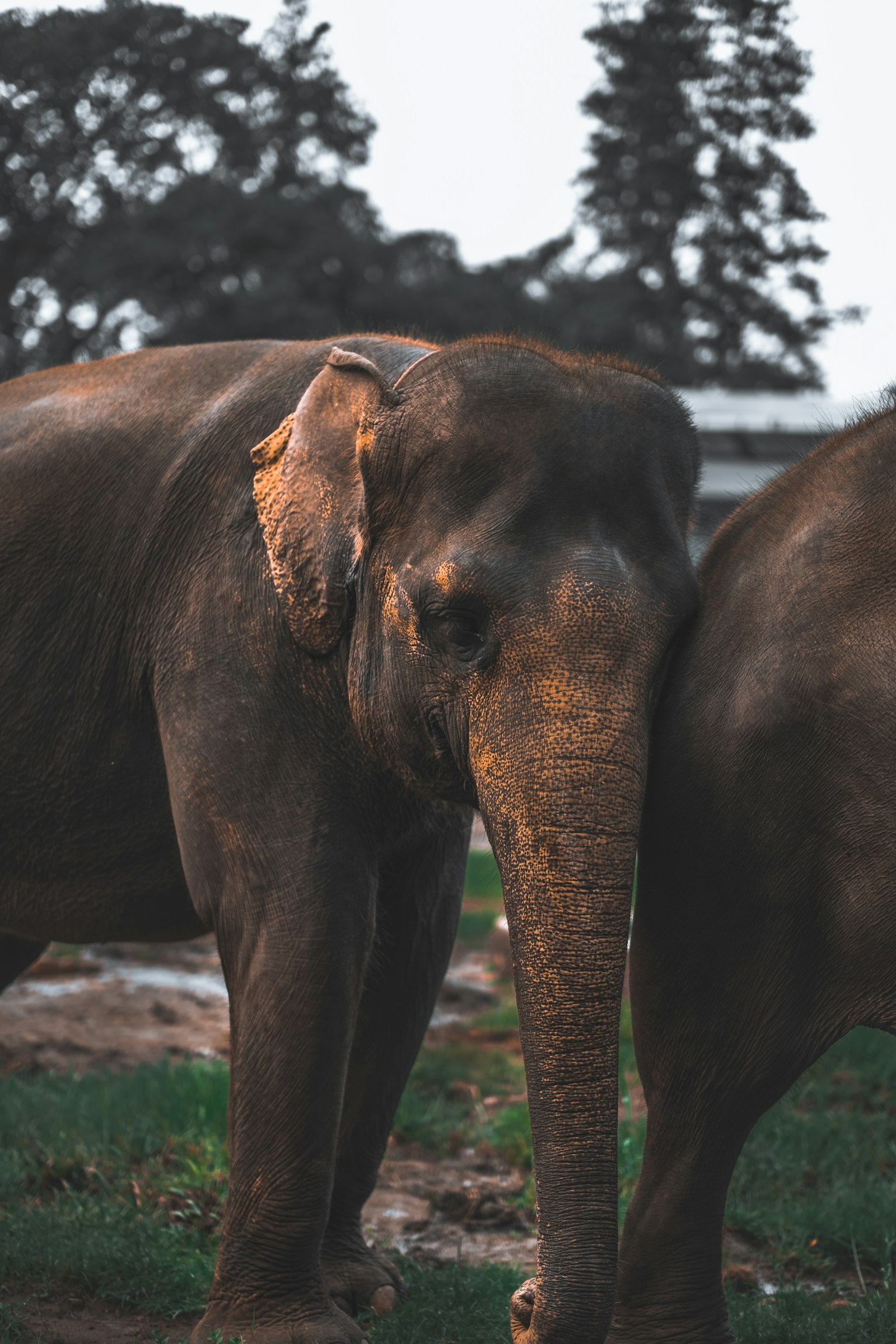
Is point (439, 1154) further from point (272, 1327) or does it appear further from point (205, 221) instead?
point (205, 221)

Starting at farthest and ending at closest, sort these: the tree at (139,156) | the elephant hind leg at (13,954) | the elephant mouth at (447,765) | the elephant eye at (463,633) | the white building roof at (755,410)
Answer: the white building roof at (755,410)
the tree at (139,156)
the elephant hind leg at (13,954)
the elephant mouth at (447,765)
the elephant eye at (463,633)

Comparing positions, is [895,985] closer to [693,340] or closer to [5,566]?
[5,566]

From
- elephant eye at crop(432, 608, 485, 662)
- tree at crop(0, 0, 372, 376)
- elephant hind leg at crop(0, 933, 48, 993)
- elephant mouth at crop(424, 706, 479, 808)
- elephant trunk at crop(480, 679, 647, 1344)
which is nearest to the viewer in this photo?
elephant trunk at crop(480, 679, 647, 1344)

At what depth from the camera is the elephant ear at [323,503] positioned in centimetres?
307

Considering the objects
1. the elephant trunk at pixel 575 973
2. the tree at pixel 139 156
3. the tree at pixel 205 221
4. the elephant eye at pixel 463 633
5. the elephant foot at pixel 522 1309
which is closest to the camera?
the elephant trunk at pixel 575 973

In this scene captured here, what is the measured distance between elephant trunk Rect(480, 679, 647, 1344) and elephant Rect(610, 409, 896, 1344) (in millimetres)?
294

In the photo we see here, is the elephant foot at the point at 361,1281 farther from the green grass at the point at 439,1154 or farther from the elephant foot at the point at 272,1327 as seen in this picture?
the elephant foot at the point at 272,1327

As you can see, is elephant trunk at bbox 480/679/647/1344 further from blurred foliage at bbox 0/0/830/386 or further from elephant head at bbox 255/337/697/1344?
blurred foliage at bbox 0/0/830/386

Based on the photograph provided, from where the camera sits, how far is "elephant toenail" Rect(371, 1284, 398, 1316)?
11.8 ft

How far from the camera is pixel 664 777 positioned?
2.85 m

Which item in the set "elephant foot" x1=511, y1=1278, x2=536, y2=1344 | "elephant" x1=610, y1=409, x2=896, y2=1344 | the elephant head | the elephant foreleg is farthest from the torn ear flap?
"elephant foot" x1=511, y1=1278, x2=536, y2=1344

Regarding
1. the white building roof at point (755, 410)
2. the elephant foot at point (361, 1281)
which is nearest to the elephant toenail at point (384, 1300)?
the elephant foot at point (361, 1281)

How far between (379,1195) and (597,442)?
285cm

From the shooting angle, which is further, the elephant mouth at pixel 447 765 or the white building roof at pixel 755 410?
the white building roof at pixel 755 410
